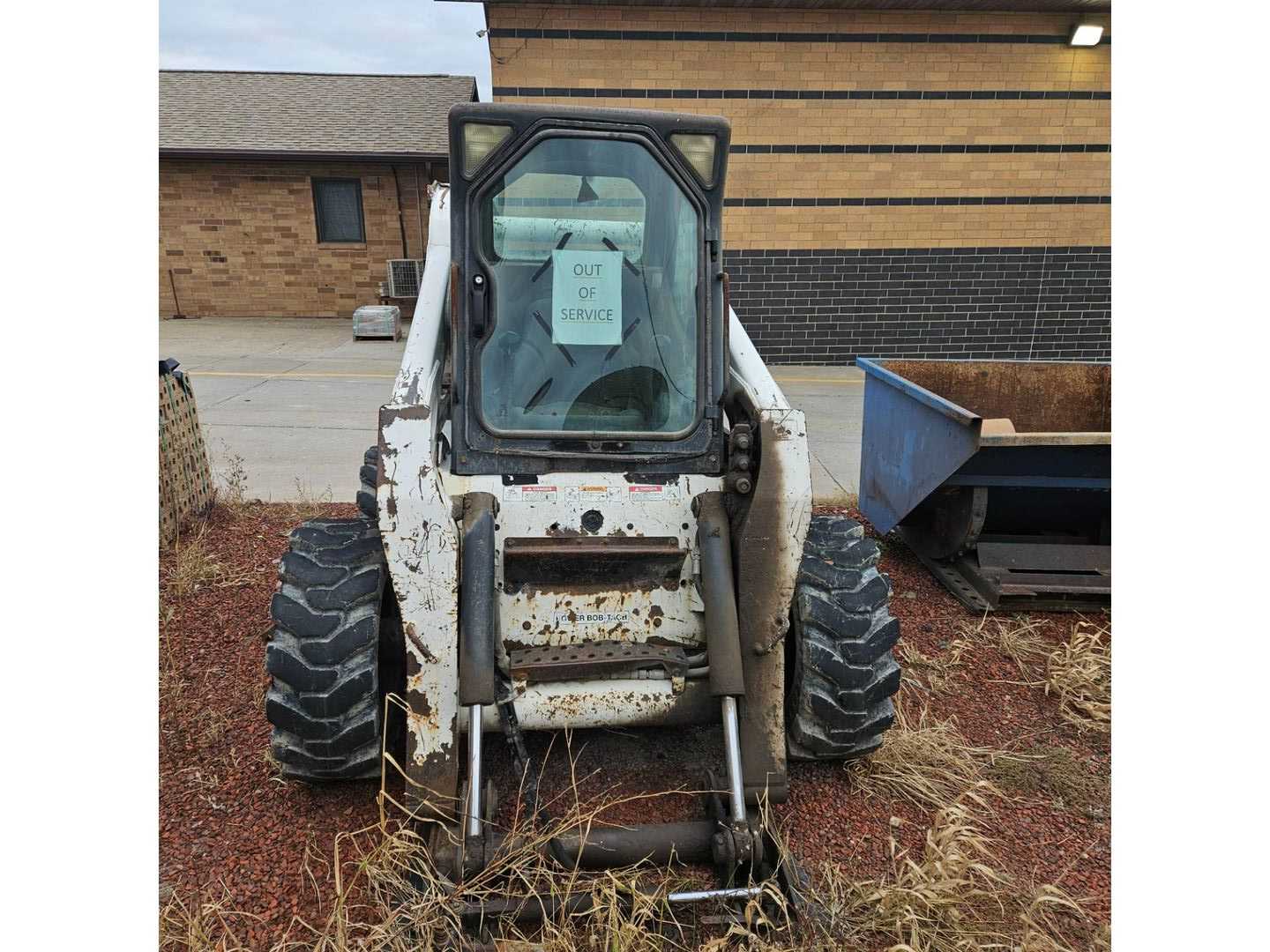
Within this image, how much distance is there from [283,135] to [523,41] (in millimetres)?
8200

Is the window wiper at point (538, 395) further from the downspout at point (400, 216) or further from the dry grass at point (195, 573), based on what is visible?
the downspout at point (400, 216)

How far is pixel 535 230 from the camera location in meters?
2.88

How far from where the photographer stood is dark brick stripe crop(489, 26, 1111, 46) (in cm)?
1023

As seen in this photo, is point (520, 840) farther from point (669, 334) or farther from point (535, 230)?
point (535, 230)

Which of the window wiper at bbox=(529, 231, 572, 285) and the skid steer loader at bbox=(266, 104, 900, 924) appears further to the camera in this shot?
the window wiper at bbox=(529, 231, 572, 285)

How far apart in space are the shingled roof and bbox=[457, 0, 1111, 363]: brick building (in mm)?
5080

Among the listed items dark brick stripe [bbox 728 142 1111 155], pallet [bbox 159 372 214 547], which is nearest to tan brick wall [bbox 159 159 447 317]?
dark brick stripe [bbox 728 142 1111 155]

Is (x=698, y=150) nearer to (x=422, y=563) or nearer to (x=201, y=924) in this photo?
(x=422, y=563)

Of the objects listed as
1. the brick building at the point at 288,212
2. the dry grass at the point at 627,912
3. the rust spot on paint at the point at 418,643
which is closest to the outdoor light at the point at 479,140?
the rust spot on paint at the point at 418,643

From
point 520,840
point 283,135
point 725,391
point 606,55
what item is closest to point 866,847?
point 520,840

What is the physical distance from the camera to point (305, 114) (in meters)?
17.5

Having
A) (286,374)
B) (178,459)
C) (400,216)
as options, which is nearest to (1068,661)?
(178,459)

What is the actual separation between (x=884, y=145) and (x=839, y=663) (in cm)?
1003

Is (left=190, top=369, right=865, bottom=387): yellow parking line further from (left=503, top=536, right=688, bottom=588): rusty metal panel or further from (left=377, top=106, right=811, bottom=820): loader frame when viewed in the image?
(left=503, top=536, right=688, bottom=588): rusty metal panel
